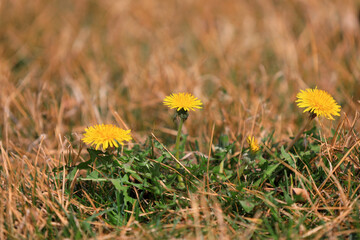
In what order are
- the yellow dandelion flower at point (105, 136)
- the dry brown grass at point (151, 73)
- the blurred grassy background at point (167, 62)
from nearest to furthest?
the yellow dandelion flower at point (105, 136) → the dry brown grass at point (151, 73) → the blurred grassy background at point (167, 62)

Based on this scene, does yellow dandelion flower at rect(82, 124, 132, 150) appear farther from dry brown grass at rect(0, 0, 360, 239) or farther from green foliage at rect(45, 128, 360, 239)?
dry brown grass at rect(0, 0, 360, 239)

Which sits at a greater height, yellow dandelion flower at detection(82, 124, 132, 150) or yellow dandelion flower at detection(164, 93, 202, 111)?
yellow dandelion flower at detection(164, 93, 202, 111)

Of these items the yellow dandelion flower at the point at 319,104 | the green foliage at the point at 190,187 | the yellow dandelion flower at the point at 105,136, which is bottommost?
the green foliage at the point at 190,187

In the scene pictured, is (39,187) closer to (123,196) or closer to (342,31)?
(123,196)

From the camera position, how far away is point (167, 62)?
9.34ft

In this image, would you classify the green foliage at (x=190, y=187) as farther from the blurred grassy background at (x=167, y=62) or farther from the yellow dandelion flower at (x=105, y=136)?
the blurred grassy background at (x=167, y=62)

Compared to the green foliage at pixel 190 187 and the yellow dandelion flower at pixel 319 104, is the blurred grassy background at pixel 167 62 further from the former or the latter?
the yellow dandelion flower at pixel 319 104

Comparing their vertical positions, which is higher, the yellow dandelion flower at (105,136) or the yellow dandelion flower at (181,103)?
the yellow dandelion flower at (181,103)

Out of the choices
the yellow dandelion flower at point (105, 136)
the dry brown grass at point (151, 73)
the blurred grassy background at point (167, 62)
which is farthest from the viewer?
the blurred grassy background at point (167, 62)

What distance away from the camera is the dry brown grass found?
5.19ft

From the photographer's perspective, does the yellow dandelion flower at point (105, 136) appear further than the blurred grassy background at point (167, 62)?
No

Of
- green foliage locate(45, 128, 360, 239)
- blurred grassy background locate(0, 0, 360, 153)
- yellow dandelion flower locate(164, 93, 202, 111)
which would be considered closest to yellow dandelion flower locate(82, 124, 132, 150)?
green foliage locate(45, 128, 360, 239)

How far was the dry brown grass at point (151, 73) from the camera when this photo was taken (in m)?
1.58

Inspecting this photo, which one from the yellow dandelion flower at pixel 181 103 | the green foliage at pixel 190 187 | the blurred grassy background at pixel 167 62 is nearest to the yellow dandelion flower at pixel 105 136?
the green foliage at pixel 190 187
